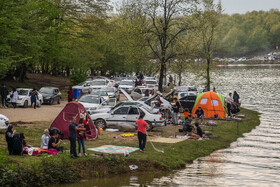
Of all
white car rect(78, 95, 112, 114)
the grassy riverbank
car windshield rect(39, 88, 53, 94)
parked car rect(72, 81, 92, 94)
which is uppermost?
parked car rect(72, 81, 92, 94)

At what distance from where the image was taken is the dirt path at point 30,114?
2966cm

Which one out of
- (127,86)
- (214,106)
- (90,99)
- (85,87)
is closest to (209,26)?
(127,86)

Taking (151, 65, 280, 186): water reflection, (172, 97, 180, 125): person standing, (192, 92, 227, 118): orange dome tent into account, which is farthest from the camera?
(192, 92, 227, 118): orange dome tent

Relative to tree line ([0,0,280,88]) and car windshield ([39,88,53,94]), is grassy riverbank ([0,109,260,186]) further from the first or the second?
car windshield ([39,88,53,94])

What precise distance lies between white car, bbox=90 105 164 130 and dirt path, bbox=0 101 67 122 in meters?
4.30

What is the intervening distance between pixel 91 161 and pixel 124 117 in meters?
8.76

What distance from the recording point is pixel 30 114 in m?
31.8

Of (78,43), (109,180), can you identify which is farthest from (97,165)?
(78,43)

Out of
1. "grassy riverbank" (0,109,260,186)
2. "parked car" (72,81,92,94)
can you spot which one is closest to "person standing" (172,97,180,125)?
"grassy riverbank" (0,109,260,186)

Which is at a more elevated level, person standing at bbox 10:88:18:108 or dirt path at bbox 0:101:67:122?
person standing at bbox 10:88:18:108

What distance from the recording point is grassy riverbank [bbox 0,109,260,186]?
16125 millimetres

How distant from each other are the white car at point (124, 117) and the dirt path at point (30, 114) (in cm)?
430

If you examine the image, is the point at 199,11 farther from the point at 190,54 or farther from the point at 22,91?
the point at 22,91

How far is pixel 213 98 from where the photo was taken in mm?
36906
